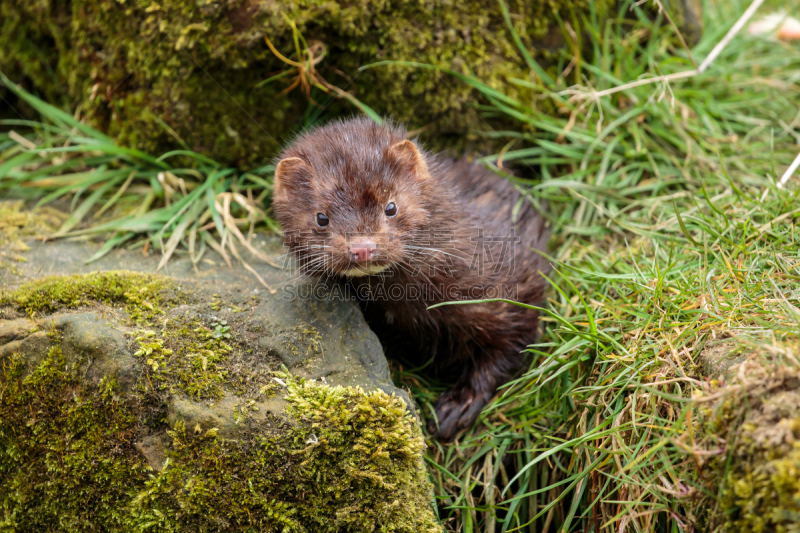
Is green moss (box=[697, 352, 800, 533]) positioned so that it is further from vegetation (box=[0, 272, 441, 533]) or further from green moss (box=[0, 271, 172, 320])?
green moss (box=[0, 271, 172, 320])

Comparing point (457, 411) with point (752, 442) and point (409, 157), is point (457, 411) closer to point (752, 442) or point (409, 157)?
point (409, 157)

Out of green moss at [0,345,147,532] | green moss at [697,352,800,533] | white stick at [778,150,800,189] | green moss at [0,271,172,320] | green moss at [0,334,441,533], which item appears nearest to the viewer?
green moss at [697,352,800,533]

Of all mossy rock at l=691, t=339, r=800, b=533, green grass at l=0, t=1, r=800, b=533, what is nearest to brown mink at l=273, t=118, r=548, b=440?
green grass at l=0, t=1, r=800, b=533

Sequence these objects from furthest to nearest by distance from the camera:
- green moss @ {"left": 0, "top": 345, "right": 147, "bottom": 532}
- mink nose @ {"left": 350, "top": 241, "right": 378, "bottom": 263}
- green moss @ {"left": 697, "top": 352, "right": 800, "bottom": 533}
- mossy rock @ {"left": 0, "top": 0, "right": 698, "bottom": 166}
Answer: mossy rock @ {"left": 0, "top": 0, "right": 698, "bottom": 166} < mink nose @ {"left": 350, "top": 241, "right": 378, "bottom": 263} < green moss @ {"left": 0, "top": 345, "right": 147, "bottom": 532} < green moss @ {"left": 697, "top": 352, "right": 800, "bottom": 533}

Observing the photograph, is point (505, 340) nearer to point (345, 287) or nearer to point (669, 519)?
point (345, 287)

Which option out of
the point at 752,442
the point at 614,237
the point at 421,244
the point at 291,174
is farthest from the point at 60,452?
the point at 614,237

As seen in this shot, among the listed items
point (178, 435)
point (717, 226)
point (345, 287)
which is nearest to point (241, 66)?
point (345, 287)

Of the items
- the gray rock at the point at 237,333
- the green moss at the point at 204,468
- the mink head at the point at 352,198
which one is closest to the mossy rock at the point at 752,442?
the green moss at the point at 204,468

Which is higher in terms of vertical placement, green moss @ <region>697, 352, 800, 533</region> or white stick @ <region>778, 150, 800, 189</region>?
white stick @ <region>778, 150, 800, 189</region>
